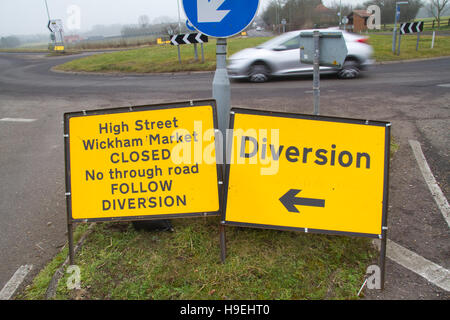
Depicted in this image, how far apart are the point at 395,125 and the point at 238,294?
225 inches

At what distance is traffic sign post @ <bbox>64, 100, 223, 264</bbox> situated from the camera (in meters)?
3.31

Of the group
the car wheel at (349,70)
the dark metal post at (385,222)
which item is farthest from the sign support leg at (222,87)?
the car wheel at (349,70)

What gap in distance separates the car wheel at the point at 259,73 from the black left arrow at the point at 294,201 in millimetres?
9887

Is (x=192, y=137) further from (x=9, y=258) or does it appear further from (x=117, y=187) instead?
(x=9, y=258)

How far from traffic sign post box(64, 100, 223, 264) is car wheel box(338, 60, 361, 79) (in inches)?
408

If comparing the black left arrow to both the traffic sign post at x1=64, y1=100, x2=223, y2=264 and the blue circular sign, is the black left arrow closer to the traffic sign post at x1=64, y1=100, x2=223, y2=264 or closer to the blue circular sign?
the traffic sign post at x1=64, y1=100, x2=223, y2=264

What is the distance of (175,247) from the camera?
3.44m

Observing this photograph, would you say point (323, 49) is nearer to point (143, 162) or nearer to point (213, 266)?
point (143, 162)

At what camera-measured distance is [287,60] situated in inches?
490

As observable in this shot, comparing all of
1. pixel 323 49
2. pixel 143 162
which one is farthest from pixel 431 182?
pixel 143 162

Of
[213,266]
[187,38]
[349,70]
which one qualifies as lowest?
[213,266]

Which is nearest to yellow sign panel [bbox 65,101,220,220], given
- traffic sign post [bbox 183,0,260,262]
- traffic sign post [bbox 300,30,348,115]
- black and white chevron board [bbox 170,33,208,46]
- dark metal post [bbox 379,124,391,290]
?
traffic sign post [bbox 183,0,260,262]

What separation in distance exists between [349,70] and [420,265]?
1041 cm

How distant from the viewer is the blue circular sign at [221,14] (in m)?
3.20
